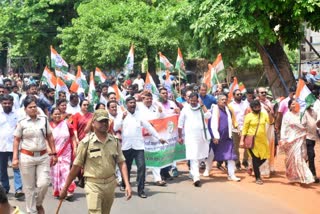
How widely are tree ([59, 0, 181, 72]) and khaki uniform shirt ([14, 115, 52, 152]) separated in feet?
53.9

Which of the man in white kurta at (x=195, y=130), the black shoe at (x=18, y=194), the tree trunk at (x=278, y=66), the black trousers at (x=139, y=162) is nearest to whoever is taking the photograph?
the black shoe at (x=18, y=194)

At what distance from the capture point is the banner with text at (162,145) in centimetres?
1003

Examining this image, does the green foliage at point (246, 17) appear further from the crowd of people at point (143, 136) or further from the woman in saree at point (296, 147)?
the woman in saree at point (296, 147)

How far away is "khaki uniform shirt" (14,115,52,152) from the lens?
717 centimetres

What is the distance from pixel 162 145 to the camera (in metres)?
10.2

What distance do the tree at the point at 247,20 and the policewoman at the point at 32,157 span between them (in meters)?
6.19

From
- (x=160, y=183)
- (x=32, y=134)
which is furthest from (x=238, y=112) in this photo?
(x=32, y=134)

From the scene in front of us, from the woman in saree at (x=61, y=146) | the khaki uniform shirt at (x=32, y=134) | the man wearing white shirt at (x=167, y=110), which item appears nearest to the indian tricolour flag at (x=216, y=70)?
the man wearing white shirt at (x=167, y=110)

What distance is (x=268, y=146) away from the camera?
32.7 ft

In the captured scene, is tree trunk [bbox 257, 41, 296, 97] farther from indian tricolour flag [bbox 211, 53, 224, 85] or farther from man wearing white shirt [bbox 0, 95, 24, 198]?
man wearing white shirt [bbox 0, 95, 24, 198]

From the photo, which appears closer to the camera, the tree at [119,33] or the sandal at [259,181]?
the sandal at [259,181]

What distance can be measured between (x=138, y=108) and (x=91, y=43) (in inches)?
661

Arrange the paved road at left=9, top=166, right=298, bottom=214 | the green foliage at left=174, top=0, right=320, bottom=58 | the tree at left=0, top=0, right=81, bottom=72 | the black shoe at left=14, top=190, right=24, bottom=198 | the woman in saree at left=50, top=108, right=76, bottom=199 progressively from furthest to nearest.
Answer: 1. the tree at left=0, top=0, right=81, bottom=72
2. the green foliage at left=174, top=0, right=320, bottom=58
3. the black shoe at left=14, top=190, right=24, bottom=198
4. the woman in saree at left=50, top=108, right=76, bottom=199
5. the paved road at left=9, top=166, right=298, bottom=214

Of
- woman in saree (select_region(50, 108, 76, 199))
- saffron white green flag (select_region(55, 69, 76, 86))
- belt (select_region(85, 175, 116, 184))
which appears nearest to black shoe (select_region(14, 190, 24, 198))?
woman in saree (select_region(50, 108, 76, 199))
